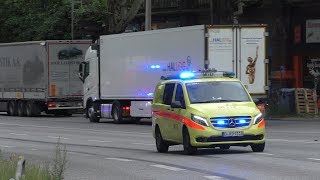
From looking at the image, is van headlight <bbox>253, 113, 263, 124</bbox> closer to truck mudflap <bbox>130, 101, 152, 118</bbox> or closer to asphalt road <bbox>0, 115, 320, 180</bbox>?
asphalt road <bbox>0, 115, 320, 180</bbox>

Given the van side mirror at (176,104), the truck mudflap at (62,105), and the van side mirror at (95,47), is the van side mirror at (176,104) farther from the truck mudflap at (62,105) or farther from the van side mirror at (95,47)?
the truck mudflap at (62,105)

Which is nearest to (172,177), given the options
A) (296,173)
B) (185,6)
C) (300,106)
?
(296,173)

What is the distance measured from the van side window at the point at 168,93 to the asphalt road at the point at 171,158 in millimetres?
1318

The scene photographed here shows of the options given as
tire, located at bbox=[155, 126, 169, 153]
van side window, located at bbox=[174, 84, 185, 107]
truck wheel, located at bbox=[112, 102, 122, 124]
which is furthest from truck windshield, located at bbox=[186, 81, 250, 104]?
truck wheel, located at bbox=[112, 102, 122, 124]

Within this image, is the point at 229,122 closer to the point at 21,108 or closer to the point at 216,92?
the point at 216,92

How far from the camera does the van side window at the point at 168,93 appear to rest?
17.0 meters

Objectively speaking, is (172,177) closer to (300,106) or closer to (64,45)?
(300,106)

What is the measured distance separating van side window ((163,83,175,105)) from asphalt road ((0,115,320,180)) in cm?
132

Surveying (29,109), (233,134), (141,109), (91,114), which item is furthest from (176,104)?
(29,109)

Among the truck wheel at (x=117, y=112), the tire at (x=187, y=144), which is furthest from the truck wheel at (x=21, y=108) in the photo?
the tire at (x=187, y=144)

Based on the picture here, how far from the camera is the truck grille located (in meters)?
15.1

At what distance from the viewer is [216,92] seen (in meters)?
16.2

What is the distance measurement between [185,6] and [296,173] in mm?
35038

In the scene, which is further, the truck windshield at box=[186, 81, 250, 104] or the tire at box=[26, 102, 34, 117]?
the tire at box=[26, 102, 34, 117]
